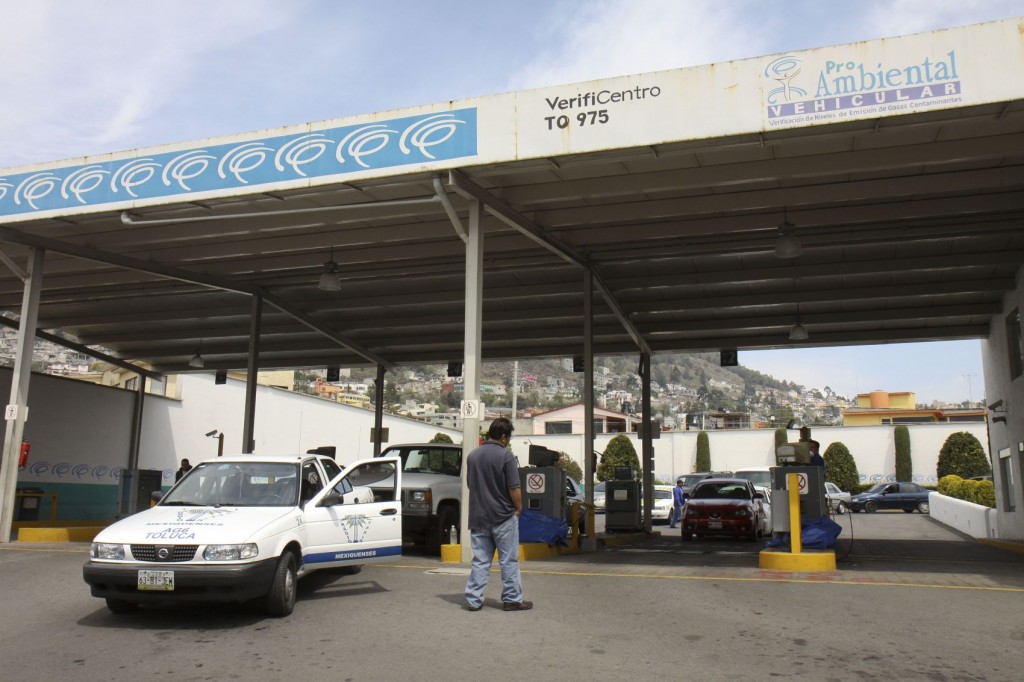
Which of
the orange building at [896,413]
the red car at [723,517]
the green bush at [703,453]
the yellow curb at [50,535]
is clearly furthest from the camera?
the orange building at [896,413]

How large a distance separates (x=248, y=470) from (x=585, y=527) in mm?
8347

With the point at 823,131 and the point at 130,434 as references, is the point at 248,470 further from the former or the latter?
the point at 130,434

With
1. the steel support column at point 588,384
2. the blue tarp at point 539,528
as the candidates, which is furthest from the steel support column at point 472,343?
the steel support column at point 588,384

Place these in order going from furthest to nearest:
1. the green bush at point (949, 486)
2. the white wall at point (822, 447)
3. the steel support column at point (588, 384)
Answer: the white wall at point (822, 447) < the green bush at point (949, 486) < the steel support column at point (588, 384)

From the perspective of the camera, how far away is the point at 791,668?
579cm

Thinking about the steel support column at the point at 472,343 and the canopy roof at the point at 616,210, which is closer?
the canopy roof at the point at 616,210

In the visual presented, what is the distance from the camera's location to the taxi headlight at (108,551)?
717 cm

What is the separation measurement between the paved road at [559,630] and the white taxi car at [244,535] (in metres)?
A: 0.37

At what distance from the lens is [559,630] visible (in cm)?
705

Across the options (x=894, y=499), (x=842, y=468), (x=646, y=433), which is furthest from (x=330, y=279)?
(x=842, y=468)

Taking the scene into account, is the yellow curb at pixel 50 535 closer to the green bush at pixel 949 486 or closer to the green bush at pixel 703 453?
the green bush at pixel 949 486

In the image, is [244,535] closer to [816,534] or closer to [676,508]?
[816,534]

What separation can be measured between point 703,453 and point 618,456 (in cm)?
670

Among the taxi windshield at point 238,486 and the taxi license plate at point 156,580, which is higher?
the taxi windshield at point 238,486
